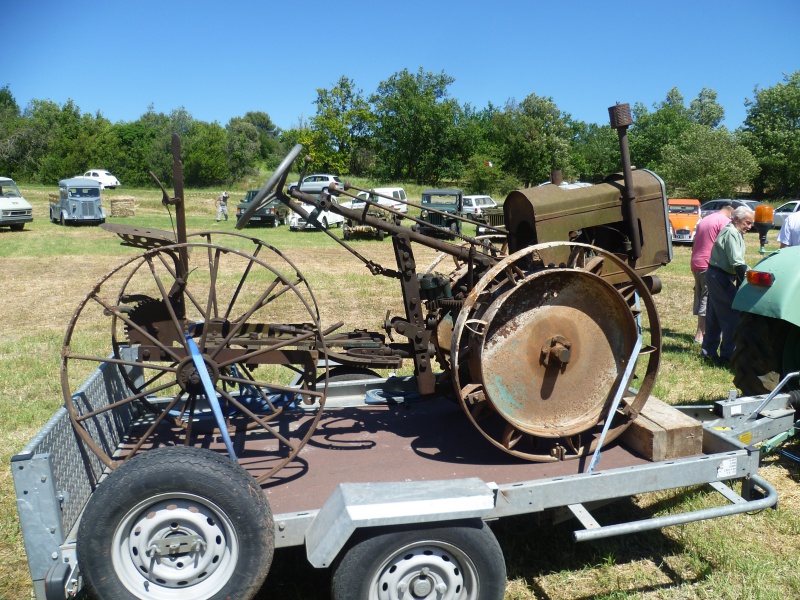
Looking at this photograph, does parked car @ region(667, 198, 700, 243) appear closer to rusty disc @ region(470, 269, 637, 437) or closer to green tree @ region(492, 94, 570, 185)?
rusty disc @ region(470, 269, 637, 437)

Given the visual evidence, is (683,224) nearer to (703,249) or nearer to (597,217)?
(703,249)

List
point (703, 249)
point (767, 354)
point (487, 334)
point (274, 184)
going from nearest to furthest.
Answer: point (487, 334) < point (274, 184) < point (767, 354) < point (703, 249)

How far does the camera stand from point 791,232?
23.4 ft

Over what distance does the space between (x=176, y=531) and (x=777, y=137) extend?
49.5m

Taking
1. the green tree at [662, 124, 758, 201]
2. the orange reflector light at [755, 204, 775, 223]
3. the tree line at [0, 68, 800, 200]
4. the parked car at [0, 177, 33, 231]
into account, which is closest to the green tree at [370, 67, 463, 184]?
the tree line at [0, 68, 800, 200]

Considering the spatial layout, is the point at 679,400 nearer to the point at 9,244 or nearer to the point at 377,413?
the point at 377,413

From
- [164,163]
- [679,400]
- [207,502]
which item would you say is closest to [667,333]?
[679,400]

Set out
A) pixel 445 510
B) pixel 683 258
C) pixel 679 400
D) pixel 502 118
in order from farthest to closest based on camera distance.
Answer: pixel 502 118
pixel 683 258
pixel 679 400
pixel 445 510

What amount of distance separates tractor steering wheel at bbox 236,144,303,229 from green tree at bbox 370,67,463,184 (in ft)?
161

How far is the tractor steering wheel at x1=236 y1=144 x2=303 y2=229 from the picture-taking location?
356 cm

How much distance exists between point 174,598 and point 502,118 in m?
57.5

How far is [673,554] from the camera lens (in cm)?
375

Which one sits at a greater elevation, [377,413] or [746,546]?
[377,413]

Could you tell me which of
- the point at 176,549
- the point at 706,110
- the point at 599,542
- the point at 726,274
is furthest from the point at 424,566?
the point at 706,110
